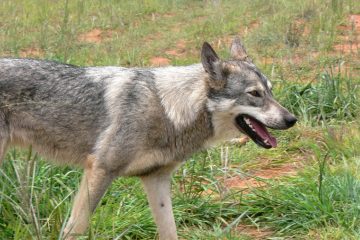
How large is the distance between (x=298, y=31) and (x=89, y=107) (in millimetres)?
5534

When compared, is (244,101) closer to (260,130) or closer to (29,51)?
(260,130)

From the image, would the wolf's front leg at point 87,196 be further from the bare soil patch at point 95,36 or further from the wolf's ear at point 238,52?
the bare soil patch at point 95,36

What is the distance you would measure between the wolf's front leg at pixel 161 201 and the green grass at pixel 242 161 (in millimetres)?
173

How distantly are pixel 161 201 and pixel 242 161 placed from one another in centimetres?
151

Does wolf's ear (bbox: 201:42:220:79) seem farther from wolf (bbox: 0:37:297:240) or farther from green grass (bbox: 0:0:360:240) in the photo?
green grass (bbox: 0:0:360:240)

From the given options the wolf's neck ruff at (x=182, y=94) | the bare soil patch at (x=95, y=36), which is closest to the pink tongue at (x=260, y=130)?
the wolf's neck ruff at (x=182, y=94)

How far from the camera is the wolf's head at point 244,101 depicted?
3.99 metres

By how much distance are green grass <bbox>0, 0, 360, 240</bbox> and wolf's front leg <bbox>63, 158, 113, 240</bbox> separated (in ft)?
0.31

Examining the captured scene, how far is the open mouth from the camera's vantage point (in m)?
4.01

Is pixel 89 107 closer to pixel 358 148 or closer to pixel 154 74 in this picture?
pixel 154 74

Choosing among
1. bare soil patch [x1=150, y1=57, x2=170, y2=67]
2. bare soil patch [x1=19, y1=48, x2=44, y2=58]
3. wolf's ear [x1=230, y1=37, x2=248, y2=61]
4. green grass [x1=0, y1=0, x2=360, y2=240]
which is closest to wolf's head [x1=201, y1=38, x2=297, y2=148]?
wolf's ear [x1=230, y1=37, x2=248, y2=61]

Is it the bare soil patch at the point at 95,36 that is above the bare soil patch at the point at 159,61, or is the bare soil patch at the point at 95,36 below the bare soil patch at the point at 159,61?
above

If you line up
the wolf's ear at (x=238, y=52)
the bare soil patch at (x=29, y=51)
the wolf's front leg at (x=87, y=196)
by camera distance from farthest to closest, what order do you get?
the bare soil patch at (x=29, y=51), the wolf's ear at (x=238, y=52), the wolf's front leg at (x=87, y=196)

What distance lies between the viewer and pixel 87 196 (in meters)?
3.79
